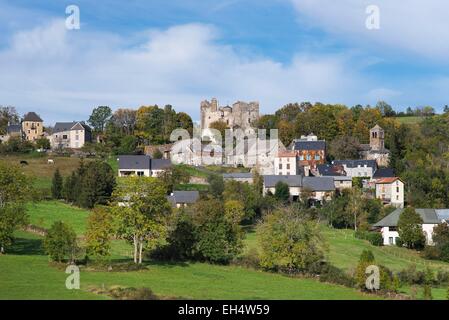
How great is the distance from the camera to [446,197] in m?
76.5

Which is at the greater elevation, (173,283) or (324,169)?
(324,169)

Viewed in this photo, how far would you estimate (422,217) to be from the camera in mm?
65688

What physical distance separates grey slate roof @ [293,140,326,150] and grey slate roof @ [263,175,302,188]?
13823 mm

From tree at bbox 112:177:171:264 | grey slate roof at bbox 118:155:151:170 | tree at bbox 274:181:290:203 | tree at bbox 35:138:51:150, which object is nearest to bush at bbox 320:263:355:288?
tree at bbox 112:177:171:264

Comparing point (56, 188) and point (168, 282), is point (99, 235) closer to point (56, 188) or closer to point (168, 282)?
point (168, 282)

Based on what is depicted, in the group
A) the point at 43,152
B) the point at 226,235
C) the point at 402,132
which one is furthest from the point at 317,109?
the point at 226,235

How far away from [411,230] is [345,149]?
37736 millimetres

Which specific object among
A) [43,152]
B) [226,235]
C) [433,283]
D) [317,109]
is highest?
[317,109]

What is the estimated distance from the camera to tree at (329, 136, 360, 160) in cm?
9912
